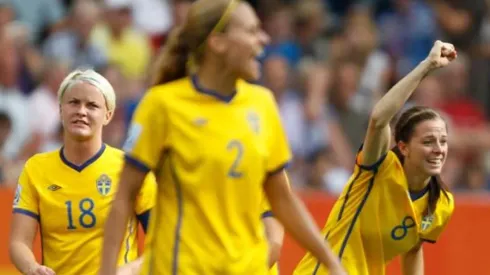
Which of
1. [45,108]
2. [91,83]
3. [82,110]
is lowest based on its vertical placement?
[45,108]

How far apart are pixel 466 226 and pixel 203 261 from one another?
5824mm

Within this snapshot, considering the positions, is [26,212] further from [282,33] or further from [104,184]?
[282,33]

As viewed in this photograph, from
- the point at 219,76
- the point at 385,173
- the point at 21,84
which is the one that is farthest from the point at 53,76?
the point at 219,76

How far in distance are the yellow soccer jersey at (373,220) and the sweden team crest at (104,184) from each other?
42.7 inches

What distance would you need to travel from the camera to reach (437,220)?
24.1 ft

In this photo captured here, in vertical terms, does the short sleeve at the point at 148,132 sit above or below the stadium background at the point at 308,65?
above

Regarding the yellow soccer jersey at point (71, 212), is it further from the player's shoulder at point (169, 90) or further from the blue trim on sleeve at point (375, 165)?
the player's shoulder at point (169, 90)

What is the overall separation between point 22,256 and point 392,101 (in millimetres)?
1929

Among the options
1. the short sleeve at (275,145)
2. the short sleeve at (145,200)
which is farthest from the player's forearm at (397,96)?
the short sleeve at (275,145)

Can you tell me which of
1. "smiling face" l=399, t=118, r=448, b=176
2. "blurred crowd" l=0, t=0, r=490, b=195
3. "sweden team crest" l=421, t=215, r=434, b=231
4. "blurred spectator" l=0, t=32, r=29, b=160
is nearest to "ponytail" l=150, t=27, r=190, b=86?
"smiling face" l=399, t=118, r=448, b=176

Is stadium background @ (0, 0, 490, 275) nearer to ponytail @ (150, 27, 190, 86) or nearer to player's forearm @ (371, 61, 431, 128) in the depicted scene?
player's forearm @ (371, 61, 431, 128)

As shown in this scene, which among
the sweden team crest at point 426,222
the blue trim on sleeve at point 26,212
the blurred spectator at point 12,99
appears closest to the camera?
the blue trim on sleeve at point 26,212

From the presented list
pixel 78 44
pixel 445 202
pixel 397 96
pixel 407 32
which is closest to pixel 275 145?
pixel 397 96

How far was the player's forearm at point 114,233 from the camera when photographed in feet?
17.4
